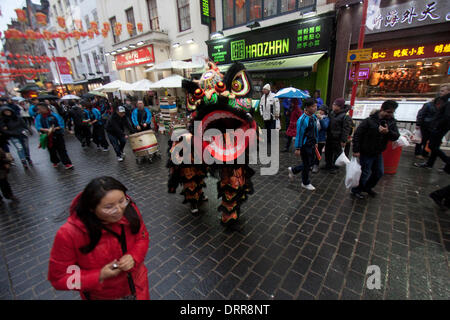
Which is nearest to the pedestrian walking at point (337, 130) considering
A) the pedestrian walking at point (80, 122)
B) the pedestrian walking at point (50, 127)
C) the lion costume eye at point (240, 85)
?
the lion costume eye at point (240, 85)

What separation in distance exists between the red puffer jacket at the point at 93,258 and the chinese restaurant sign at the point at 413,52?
32.3 ft

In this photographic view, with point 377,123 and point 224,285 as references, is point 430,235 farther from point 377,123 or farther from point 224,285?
point 224,285

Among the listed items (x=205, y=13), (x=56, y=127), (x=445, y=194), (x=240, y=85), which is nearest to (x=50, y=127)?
(x=56, y=127)

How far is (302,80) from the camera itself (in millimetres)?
9617

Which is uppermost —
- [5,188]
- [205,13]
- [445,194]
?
[205,13]

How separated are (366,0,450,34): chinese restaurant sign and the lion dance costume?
19.5ft

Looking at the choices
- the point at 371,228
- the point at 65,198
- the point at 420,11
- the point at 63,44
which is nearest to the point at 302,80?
the point at 420,11

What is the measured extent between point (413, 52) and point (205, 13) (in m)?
9.48

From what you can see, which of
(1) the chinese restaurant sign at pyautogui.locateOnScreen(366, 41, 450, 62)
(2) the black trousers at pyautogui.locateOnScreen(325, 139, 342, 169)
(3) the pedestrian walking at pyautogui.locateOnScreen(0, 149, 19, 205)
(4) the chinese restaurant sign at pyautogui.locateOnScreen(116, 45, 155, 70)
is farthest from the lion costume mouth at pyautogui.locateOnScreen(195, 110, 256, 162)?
(4) the chinese restaurant sign at pyautogui.locateOnScreen(116, 45, 155, 70)

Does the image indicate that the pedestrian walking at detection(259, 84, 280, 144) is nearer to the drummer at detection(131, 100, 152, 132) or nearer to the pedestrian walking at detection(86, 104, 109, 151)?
the drummer at detection(131, 100, 152, 132)

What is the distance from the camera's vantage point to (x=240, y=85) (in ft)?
10.3

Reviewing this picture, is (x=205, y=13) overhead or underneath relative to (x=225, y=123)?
overhead

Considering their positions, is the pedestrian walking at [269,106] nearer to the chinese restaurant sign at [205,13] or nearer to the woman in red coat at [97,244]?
the woman in red coat at [97,244]

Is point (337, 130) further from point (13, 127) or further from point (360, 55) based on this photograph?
point (13, 127)
